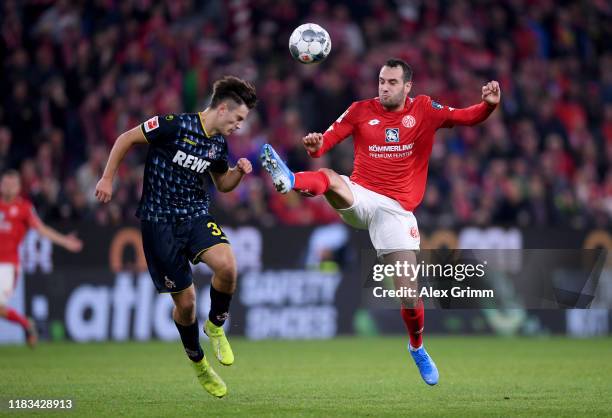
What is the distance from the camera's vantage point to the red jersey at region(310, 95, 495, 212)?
9602mm

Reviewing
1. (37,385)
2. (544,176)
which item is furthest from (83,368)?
(544,176)

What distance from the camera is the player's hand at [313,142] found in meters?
8.84

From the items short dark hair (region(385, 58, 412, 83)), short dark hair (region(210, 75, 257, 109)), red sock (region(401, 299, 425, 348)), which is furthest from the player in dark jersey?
red sock (region(401, 299, 425, 348))

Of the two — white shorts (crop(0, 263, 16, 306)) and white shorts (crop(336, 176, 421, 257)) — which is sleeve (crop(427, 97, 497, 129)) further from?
white shorts (crop(0, 263, 16, 306))

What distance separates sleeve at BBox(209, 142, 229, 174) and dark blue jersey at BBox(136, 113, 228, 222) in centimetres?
8

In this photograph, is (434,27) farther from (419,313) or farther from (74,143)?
(419,313)

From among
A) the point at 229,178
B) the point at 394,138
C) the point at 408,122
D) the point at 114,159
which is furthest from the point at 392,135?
the point at 114,159

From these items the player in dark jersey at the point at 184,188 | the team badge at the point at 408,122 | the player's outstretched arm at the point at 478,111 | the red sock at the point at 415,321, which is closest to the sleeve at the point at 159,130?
the player in dark jersey at the point at 184,188

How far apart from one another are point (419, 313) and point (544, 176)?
9222 millimetres

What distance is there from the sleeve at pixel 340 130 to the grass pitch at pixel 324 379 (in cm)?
211

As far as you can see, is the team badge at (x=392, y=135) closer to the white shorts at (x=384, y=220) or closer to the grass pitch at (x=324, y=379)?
the white shorts at (x=384, y=220)

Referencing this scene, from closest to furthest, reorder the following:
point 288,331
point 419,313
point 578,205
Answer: point 419,313 < point 288,331 < point 578,205

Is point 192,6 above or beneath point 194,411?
above

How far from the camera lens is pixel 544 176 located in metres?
18.3
